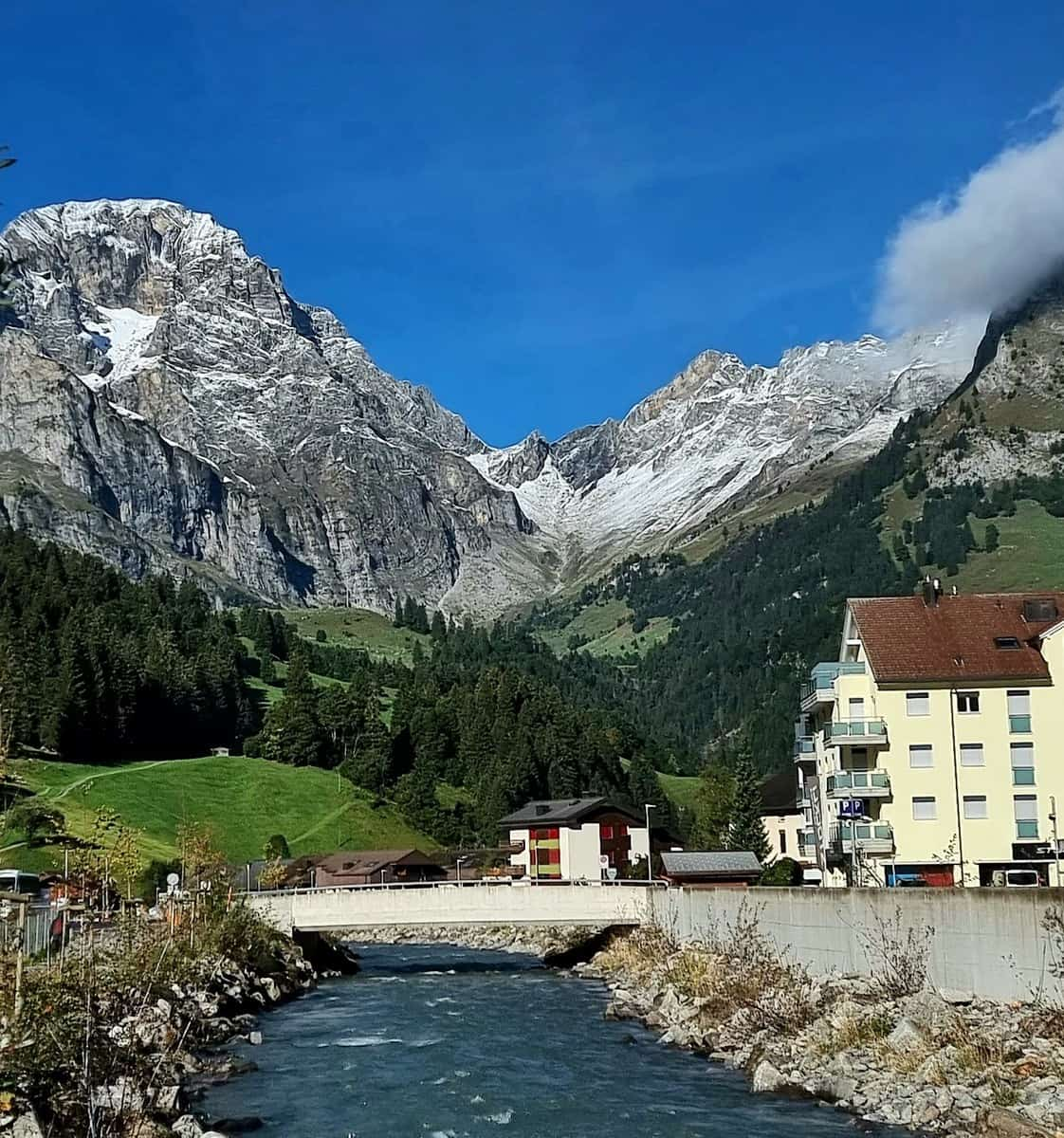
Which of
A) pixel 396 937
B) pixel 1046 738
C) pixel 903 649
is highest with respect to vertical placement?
pixel 903 649

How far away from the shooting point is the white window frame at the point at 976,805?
221 ft

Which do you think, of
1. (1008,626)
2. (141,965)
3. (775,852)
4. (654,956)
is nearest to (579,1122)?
(141,965)

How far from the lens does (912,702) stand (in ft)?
227

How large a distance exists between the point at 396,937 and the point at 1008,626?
220 ft

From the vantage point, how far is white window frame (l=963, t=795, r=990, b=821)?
2653 inches

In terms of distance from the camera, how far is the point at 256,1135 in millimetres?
35625

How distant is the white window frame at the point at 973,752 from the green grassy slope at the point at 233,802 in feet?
253

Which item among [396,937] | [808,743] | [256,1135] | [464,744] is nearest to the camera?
[256,1135]

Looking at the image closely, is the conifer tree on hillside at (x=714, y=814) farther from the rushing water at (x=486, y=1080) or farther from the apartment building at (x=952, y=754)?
the rushing water at (x=486, y=1080)

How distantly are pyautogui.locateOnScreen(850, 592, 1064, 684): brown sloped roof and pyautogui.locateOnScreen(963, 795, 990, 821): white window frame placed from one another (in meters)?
5.54

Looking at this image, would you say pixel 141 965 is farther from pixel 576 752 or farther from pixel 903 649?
pixel 576 752

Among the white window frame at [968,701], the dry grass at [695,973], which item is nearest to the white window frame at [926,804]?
the white window frame at [968,701]

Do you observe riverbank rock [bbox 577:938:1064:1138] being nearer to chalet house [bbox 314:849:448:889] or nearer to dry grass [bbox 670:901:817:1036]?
dry grass [bbox 670:901:817:1036]

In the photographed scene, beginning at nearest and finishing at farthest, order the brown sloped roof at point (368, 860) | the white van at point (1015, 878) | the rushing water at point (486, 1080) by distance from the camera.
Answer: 1. the rushing water at point (486, 1080)
2. the white van at point (1015, 878)
3. the brown sloped roof at point (368, 860)
